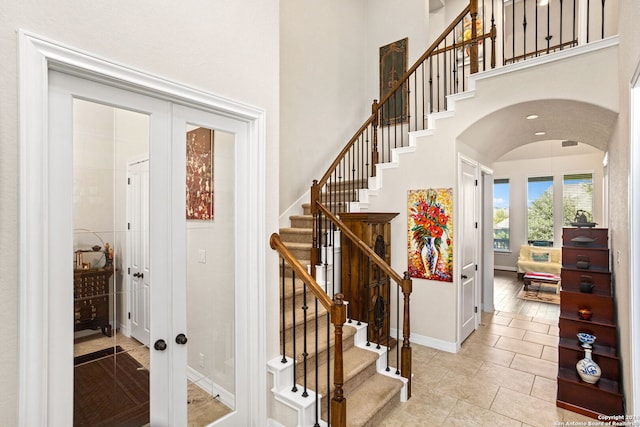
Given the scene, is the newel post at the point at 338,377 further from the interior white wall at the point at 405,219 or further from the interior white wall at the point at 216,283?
the interior white wall at the point at 405,219

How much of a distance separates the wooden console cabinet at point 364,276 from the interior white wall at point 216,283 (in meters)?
1.74

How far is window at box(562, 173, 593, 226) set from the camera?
300 inches

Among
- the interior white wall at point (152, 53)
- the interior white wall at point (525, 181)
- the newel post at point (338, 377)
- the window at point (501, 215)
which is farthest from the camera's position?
the window at point (501, 215)

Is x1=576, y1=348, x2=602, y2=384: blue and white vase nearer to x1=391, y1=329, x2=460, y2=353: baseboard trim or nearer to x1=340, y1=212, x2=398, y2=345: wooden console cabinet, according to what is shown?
x1=391, y1=329, x2=460, y2=353: baseboard trim

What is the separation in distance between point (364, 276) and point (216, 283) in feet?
6.32

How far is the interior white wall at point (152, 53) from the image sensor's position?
3.88 feet

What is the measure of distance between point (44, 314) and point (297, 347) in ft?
5.58

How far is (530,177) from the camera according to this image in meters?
8.52

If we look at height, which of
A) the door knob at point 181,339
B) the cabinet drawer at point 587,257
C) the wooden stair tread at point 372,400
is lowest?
the wooden stair tread at point 372,400

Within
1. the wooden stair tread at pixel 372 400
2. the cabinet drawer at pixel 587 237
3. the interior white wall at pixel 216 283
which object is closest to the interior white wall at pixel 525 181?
the cabinet drawer at pixel 587 237

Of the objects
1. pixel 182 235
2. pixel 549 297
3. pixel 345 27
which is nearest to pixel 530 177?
pixel 549 297

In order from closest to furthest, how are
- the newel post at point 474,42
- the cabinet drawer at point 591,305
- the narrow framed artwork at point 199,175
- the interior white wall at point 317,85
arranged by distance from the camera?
1. the narrow framed artwork at point 199,175
2. the cabinet drawer at point 591,305
3. the newel post at point 474,42
4. the interior white wall at point 317,85

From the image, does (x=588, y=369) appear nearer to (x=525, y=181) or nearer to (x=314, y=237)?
(x=314, y=237)

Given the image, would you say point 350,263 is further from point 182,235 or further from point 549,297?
point 549,297
